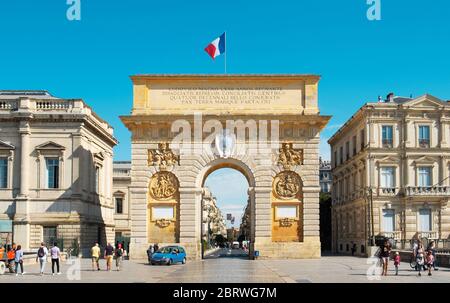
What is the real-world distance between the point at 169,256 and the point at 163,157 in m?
8.62

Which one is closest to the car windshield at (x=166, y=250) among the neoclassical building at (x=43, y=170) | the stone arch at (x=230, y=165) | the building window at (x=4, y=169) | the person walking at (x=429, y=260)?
the stone arch at (x=230, y=165)

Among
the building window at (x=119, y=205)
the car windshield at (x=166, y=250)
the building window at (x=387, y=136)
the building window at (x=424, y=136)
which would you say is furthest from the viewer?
the building window at (x=119, y=205)

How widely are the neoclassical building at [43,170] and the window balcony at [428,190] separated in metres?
25.3

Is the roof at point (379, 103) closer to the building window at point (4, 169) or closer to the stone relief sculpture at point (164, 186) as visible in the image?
the stone relief sculpture at point (164, 186)

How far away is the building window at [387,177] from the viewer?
57719mm

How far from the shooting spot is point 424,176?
2255 inches

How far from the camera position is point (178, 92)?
48.8 metres

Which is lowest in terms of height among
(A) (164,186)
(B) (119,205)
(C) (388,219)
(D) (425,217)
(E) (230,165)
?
(C) (388,219)

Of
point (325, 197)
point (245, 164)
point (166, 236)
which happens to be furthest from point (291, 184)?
point (325, 197)

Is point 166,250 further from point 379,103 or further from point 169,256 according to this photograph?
point 379,103

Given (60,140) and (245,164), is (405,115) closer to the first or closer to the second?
(245,164)

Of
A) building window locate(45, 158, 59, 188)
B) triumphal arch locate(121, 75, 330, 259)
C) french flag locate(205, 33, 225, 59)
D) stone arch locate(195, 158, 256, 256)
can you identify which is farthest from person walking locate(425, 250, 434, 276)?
building window locate(45, 158, 59, 188)

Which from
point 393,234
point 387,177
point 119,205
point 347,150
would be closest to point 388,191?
point 387,177

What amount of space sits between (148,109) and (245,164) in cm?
754
